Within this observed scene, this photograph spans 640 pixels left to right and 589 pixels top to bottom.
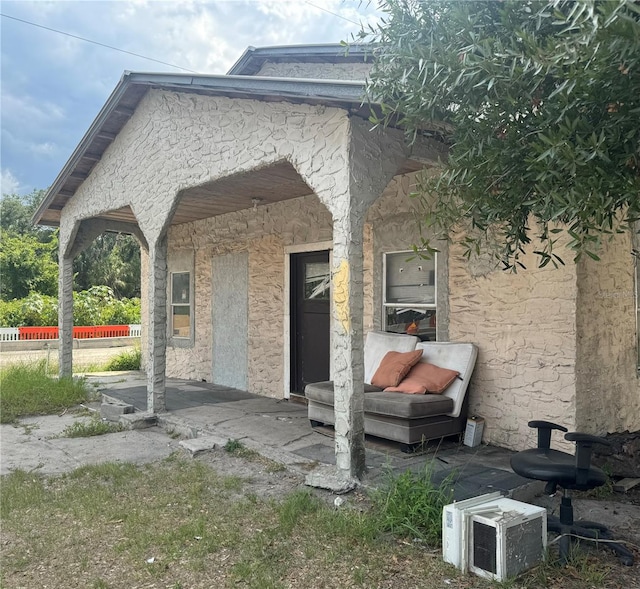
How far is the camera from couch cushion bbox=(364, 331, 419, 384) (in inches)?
236

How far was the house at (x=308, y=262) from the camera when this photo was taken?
462cm

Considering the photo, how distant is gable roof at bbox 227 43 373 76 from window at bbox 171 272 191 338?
3896mm

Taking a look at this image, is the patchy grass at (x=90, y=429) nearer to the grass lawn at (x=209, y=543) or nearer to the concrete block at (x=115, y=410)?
the concrete block at (x=115, y=410)

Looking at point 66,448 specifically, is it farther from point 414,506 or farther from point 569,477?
point 569,477

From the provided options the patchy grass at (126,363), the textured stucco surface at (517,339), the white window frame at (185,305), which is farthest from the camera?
the patchy grass at (126,363)

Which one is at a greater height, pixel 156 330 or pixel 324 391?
pixel 156 330

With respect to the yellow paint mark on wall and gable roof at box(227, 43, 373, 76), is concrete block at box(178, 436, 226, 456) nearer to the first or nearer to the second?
the yellow paint mark on wall

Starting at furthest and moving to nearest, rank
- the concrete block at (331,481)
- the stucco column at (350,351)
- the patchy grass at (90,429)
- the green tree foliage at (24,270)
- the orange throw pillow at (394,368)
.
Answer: the green tree foliage at (24,270)
the patchy grass at (90,429)
the orange throw pillow at (394,368)
the stucco column at (350,351)
the concrete block at (331,481)

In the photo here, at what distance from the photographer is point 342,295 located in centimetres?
452

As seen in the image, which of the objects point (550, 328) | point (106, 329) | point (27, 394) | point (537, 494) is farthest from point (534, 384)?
point (106, 329)

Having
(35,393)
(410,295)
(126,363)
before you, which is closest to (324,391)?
(410,295)

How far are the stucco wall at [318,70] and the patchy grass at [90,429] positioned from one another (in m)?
6.01

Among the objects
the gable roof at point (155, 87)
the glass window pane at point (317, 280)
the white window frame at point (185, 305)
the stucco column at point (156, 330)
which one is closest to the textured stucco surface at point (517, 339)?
the gable roof at point (155, 87)

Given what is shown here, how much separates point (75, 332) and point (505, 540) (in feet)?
63.3
